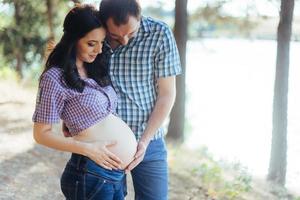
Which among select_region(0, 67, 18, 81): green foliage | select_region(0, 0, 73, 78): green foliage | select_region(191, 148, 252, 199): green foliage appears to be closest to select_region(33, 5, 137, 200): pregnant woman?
select_region(191, 148, 252, 199): green foliage

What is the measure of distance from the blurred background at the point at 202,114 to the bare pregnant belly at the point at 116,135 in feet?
1.85

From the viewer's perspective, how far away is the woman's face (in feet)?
6.83

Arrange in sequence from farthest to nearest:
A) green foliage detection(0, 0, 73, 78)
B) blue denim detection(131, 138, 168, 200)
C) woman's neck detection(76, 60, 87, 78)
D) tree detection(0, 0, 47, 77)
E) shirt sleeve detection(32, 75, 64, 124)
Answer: tree detection(0, 0, 47, 77), green foliage detection(0, 0, 73, 78), blue denim detection(131, 138, 168, 200), woman's neck detection(76, 60, 87, 78), shirt sleeve detection(32, 75, 64, 124)

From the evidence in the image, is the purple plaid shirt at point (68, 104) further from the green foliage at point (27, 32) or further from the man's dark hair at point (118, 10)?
the green foliage at point (27, 32)

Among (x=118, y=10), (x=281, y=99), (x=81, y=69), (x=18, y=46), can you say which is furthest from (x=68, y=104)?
(x=18, y=46)

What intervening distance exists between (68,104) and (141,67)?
439 mm

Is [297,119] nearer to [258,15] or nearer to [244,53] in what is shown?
[258,15]

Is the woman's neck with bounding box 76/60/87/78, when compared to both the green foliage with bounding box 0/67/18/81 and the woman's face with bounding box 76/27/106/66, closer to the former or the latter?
the woman's face with bounding box 76/27/106/66

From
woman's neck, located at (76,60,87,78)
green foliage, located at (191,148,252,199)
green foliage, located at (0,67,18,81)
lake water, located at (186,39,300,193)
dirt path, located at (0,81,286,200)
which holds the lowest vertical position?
Answer: lake water, located at (186,39,300,193)

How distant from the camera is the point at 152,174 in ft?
8.05

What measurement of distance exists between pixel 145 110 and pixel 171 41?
0.34 m

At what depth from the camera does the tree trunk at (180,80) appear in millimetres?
8367

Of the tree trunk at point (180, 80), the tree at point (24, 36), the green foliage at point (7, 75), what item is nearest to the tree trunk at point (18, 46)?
the tree at point (24, 36)

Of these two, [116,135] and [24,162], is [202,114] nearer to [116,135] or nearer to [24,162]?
[24,162]
